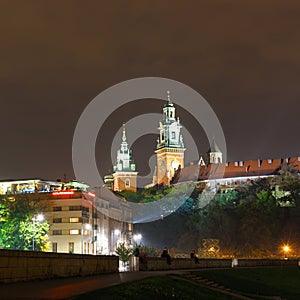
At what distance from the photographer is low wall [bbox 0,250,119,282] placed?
25.4 m

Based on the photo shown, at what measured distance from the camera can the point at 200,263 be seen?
57.7 metres

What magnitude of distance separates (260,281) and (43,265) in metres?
26.4

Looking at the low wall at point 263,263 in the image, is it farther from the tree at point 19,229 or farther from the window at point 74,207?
the window at point 74,207

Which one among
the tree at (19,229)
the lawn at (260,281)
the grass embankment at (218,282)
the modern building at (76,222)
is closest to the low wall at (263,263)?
the grass embankment at (218,282)

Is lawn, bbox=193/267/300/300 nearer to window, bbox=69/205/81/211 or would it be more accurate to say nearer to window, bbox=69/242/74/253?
window, bbox=69/242/74/253

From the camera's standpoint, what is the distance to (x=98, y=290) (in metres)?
23.7

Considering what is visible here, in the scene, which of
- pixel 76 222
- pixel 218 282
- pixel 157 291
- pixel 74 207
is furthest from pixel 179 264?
pixel 74 207

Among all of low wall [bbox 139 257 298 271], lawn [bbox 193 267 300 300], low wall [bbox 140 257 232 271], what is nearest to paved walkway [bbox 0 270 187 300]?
lawn [bbox 193 267 300 300]

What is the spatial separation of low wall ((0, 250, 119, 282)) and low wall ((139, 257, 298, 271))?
9.23 m

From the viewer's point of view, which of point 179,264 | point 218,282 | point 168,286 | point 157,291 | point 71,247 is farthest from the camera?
point 71,247

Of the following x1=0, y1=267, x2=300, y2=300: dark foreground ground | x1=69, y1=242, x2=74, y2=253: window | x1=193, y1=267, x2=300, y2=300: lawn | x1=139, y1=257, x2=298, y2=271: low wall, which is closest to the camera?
x1=0, y1=267, x2=300, y2=300: dark foreground ground

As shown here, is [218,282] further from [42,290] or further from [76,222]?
[76,222]

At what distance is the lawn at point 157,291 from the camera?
928 inches

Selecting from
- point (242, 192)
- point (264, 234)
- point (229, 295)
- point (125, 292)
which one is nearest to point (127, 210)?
point (242, 192)
